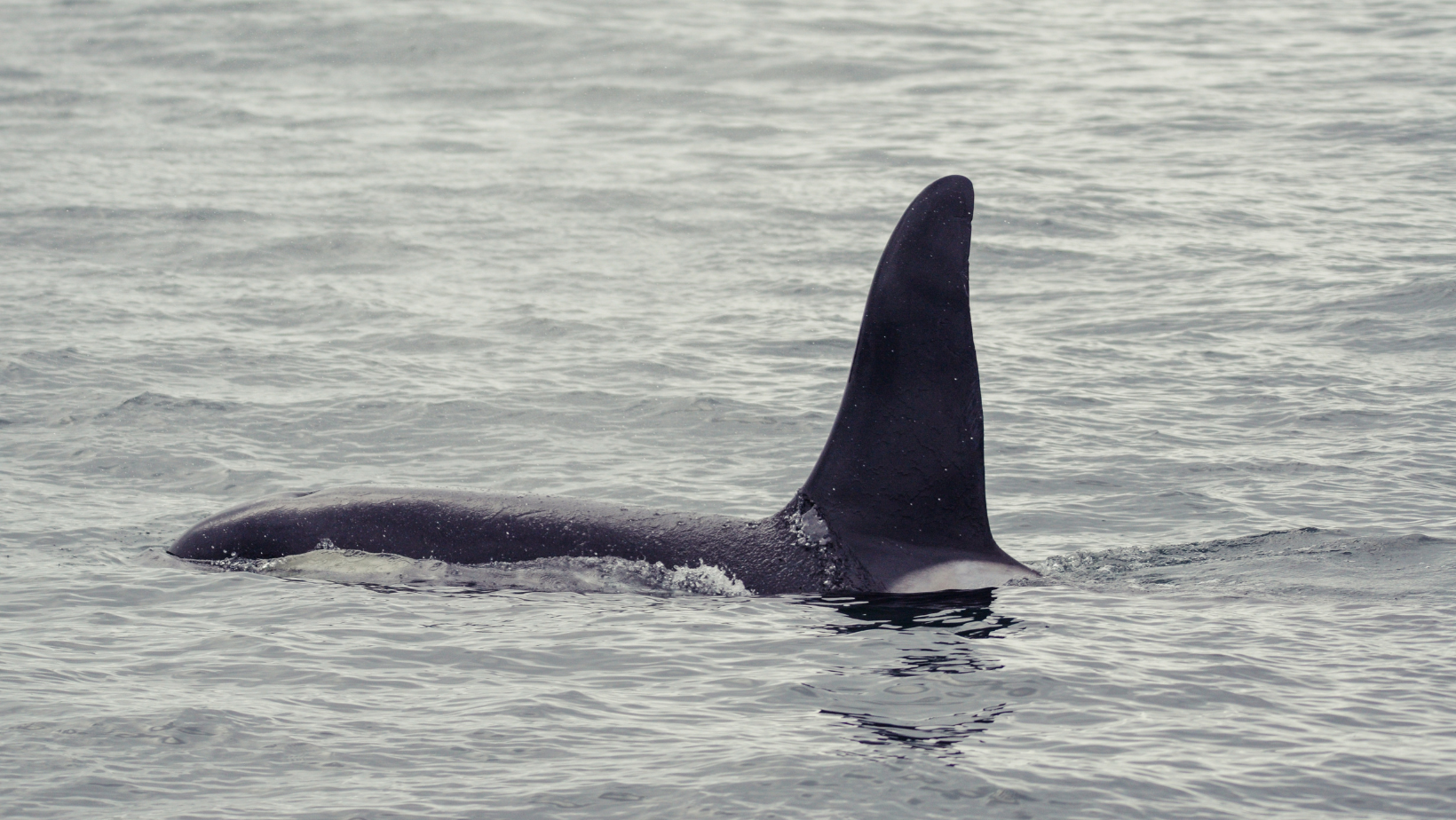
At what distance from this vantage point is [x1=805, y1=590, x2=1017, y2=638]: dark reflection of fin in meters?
9.20

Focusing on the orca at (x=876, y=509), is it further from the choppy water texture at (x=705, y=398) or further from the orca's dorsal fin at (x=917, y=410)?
the choppy water texture at (x=705, y=398)

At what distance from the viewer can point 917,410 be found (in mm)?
9680

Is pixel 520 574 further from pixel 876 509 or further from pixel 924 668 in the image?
pixel 924 668

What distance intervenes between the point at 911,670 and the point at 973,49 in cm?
2917

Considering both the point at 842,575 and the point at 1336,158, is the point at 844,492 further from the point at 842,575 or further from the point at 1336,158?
the point at 1336,158

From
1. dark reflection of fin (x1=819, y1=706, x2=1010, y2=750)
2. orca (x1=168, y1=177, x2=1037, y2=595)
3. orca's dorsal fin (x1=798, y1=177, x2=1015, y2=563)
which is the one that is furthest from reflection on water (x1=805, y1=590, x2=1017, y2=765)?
orca's dorsal fin (x1=798, y1=177, x2=1015, y2=563)

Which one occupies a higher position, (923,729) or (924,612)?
(924,612)

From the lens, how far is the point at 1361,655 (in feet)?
28.5

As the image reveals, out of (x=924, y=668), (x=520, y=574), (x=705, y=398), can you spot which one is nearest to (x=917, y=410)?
(x=924, y=668)

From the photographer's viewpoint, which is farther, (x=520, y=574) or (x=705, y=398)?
(x=705, y=398)

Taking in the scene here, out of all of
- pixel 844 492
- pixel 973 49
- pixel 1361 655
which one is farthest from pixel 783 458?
pixel 973 49

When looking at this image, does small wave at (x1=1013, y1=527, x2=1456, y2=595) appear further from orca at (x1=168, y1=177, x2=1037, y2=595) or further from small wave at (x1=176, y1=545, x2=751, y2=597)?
small wave at (x1=176, y1=545, x2=751, y2=597)

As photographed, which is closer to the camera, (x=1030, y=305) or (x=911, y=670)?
(x=911, y=670)

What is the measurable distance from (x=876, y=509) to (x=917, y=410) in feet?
2.20
